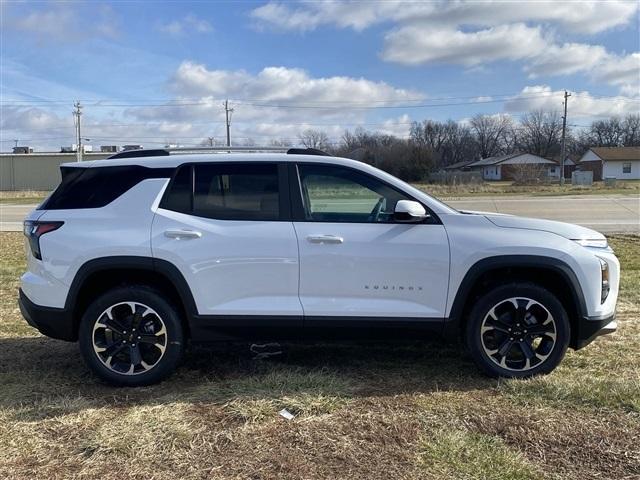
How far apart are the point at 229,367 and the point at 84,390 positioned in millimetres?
1165

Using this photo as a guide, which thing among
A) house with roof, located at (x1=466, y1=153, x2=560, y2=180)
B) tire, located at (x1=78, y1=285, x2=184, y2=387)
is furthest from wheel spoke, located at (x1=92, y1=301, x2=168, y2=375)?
house with roof, located at (x1=466, y1=153, x2=560, y2=180)

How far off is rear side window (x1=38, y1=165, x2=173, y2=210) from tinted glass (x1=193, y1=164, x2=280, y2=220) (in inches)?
12.4

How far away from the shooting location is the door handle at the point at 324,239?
167 inches

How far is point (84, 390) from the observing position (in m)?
4.42

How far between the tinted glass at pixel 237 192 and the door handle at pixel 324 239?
32cm

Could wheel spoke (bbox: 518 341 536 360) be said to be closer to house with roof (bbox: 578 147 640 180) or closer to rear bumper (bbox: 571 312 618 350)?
rear bumper (bbox: 571 312 618 350)

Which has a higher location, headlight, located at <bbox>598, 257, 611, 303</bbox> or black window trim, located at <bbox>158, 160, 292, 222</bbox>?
black window trim, located at <bbox>158, 160, 292, 222</bbox>

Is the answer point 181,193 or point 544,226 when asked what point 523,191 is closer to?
point 544,226

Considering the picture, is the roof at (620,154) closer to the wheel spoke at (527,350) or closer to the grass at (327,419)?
the grass at (327,419)

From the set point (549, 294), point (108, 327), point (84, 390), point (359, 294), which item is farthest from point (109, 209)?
point (549, 294)

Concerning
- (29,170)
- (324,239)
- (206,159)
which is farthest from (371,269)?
(29,170)

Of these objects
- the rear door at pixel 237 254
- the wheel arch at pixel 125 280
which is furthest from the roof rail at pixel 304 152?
the wheel arch at pixel 125 280

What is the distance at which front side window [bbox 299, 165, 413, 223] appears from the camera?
4.39m

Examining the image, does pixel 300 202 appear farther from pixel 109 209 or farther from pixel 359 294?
pixel 109 209
